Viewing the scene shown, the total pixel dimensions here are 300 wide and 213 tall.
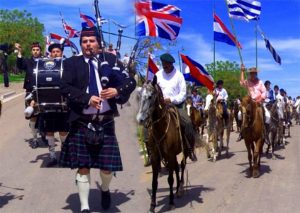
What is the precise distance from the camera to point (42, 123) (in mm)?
11672

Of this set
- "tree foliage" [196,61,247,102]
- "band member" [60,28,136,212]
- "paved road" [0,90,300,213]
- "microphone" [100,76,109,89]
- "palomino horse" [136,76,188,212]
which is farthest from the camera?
"tree foliage" [196,61,247,102]

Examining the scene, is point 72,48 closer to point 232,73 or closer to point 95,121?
point 95,121

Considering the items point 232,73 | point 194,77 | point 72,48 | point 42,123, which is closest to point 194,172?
point 194,77

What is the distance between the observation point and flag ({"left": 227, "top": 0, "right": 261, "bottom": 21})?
15672 mm

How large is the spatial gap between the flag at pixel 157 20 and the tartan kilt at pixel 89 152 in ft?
11.2

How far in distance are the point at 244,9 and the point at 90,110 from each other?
9.99 m

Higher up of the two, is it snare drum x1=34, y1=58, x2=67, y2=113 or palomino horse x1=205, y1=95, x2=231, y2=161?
snare drum x1=34, y1=58, x2=67, y2=113

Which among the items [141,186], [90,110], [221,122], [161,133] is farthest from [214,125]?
[90,110]

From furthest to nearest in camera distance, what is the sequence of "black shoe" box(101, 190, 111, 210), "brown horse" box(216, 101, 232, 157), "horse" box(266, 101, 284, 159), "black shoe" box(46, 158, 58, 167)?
"horse" box(266, 101, 284, 159), "brown horse" box(216, 101, 232, 157), "black shoe" box(46, 158, 58, 167), "black shoe" box(101, 190, 111, 210)

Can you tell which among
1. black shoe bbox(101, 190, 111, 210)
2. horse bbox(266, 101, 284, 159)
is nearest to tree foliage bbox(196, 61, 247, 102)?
horse bbox(266, 101, 284, 159)

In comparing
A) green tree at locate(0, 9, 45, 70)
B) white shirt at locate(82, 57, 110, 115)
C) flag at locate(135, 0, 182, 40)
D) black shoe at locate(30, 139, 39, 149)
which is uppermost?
green tree at locate(0, 9, 45, 70)

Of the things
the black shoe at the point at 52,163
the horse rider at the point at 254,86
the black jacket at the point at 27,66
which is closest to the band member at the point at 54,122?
the black shoe at the point at 52,163

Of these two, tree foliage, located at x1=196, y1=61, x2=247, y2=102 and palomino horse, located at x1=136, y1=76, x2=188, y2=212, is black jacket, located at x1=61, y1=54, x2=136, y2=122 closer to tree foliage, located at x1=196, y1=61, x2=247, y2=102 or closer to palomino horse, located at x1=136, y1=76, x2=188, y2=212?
→ palomino horse, located at x1=136, y1=76, x2=188, y2=212

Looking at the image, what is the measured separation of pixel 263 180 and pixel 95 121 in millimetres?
4897
